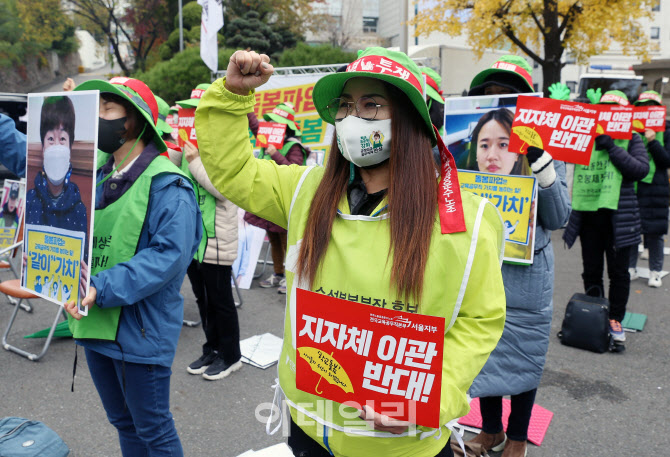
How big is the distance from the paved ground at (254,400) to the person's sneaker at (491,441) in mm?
193

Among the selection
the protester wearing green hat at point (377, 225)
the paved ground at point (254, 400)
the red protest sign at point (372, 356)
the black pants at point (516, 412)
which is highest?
the protester wearing green hat at point (377, 225)

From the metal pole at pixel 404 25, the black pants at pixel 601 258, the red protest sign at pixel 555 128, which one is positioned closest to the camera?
the red protest sign at pixel 555 128

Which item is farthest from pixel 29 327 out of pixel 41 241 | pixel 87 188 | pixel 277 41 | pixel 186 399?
pixel 277 41

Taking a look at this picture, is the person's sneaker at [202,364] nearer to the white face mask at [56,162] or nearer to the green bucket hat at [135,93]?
the green bucket hat at [135,93]

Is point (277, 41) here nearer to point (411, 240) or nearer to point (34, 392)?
point (34, 392)

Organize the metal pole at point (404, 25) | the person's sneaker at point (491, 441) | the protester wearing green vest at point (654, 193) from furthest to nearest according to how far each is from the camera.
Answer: the metal pole at point (404, 25) → the protester wearing green vest at point (654, 193) → the person's sneaker at point (491, 441)

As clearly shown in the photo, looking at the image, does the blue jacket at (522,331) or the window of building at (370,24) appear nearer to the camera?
the blue jacket at (522,331)

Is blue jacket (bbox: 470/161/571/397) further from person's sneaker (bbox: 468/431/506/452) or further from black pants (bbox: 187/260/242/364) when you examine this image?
black pants (bbox: 187/260/242/364)

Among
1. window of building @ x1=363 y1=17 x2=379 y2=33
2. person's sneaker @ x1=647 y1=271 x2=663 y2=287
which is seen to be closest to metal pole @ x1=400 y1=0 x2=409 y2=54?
person's sneaker @ x1=647 y1=271 x2=663 y2=287

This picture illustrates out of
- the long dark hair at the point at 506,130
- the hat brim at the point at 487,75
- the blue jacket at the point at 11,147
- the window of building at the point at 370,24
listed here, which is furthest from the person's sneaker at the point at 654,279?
the window of building at the point at 370,24

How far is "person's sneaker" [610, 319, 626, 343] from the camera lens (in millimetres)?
4527

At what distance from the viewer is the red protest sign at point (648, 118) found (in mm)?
5074

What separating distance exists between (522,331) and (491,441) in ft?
2.46

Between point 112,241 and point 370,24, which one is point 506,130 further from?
point 370,24
